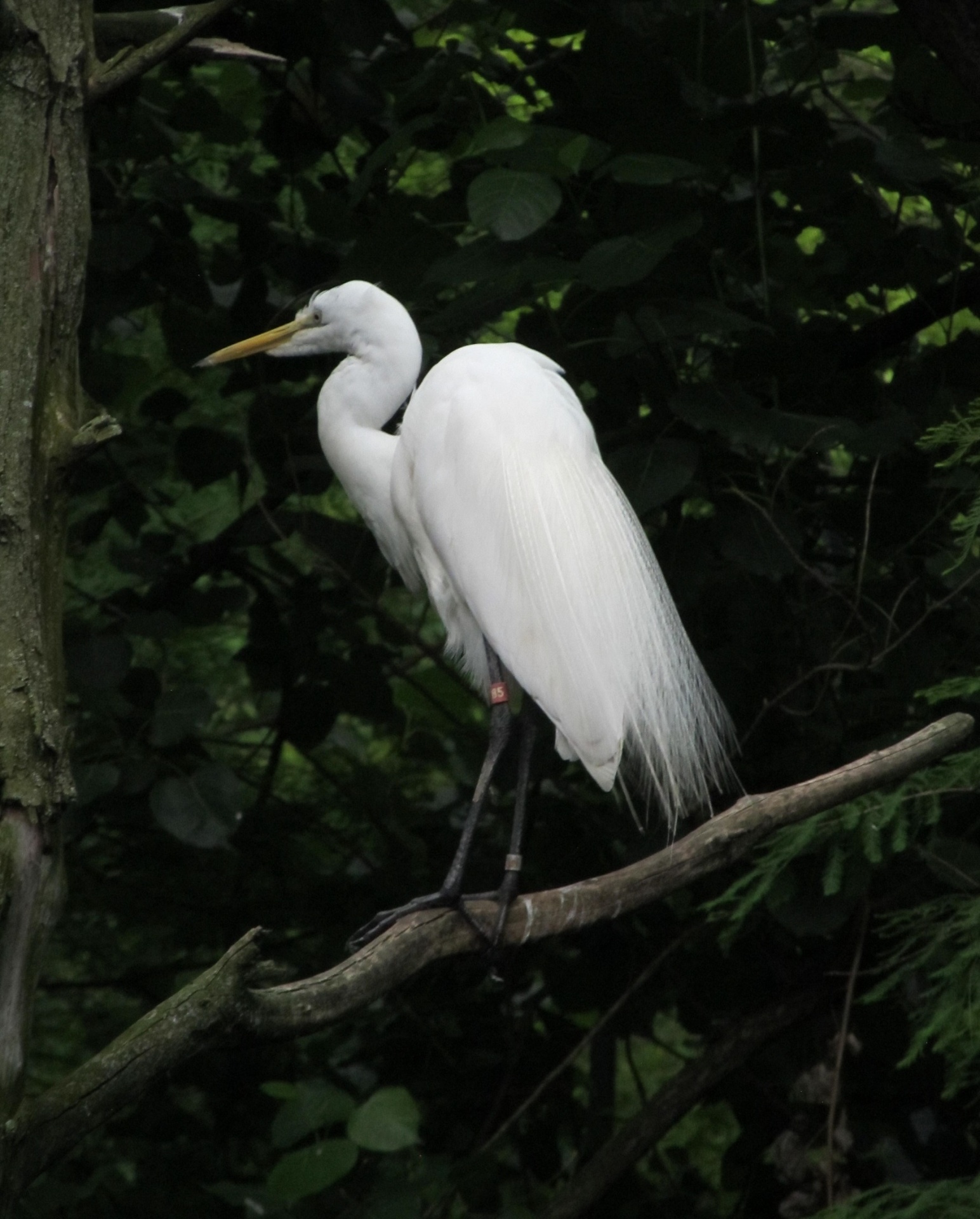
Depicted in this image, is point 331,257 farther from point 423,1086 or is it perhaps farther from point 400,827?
point 423,1086

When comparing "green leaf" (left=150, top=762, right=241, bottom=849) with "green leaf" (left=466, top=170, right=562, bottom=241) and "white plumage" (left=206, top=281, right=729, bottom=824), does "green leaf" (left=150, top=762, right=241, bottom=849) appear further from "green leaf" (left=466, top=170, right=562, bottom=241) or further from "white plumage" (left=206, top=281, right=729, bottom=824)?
"green leaf" (left=466, top=170, right=562, bottom=241)

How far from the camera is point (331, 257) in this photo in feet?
8.74

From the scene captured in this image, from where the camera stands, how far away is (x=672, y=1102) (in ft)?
8.34

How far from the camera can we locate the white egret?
1.95 meters

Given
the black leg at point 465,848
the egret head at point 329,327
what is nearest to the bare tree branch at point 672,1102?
the black leg at point 465,848

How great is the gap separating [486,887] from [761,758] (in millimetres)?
653

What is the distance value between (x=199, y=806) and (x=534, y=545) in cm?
72

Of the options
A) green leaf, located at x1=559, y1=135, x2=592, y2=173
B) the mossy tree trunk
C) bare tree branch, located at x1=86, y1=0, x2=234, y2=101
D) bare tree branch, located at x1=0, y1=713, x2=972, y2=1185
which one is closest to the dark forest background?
green leaf, located at x1=559, y1=135, x2=592, y2=173

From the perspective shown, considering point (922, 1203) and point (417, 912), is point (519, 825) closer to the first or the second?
point (417, 912)

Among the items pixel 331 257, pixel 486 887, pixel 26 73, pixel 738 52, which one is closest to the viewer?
pixel 26 73

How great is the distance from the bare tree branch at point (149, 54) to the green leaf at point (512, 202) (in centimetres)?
43

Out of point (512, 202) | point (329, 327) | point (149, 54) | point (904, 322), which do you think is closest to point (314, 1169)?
point (329, 327)

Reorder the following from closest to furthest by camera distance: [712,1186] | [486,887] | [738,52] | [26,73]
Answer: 1. [26,73]
2. [738,52]
3. [486,887]
4. [712,1186]

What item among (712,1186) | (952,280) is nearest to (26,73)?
(952,280)
